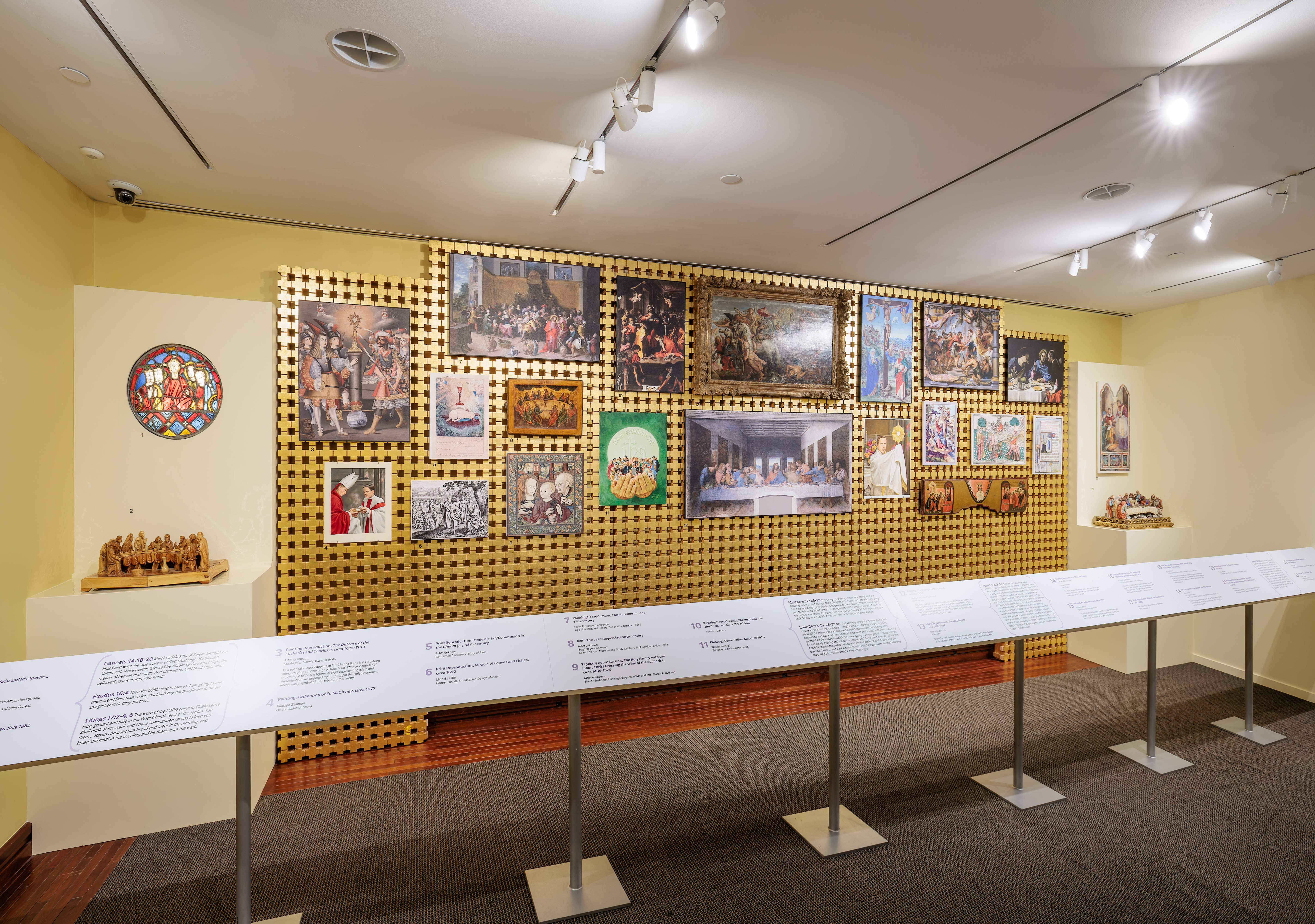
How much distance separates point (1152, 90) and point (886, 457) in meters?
3.74

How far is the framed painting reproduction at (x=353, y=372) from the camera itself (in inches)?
167

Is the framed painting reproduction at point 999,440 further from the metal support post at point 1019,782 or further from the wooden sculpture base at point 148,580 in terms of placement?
the wooden sculpture base at point 148,580

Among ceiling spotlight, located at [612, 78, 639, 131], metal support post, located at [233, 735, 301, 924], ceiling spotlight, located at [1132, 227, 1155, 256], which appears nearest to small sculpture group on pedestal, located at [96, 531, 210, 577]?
metal support post, located at [233, 735, 301, 924]

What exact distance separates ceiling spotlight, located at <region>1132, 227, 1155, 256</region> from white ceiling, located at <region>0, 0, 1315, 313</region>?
19 cm

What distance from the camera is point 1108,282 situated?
568 cm

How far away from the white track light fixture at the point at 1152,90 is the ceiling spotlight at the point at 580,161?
237 cm

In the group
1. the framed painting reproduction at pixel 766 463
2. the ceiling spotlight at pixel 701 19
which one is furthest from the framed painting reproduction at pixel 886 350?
the ceiling spotlight at pixel 701 19

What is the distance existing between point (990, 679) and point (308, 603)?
5664 millimetres

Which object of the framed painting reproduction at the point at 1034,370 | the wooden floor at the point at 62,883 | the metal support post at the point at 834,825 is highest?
the framed painting reproduction at the point at 1034,370

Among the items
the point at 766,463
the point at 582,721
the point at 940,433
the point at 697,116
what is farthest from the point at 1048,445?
the point at 697,116

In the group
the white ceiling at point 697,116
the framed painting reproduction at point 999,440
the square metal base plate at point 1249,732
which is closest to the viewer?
the white ceiling at point 697,116

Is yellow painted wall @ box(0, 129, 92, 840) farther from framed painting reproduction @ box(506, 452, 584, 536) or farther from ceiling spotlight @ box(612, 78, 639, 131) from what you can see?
ceiling spotlight @ box(612, 78, 639, 131)

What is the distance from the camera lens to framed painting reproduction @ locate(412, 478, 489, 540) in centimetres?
452

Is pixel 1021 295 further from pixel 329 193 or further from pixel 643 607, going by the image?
pixel 329 193
